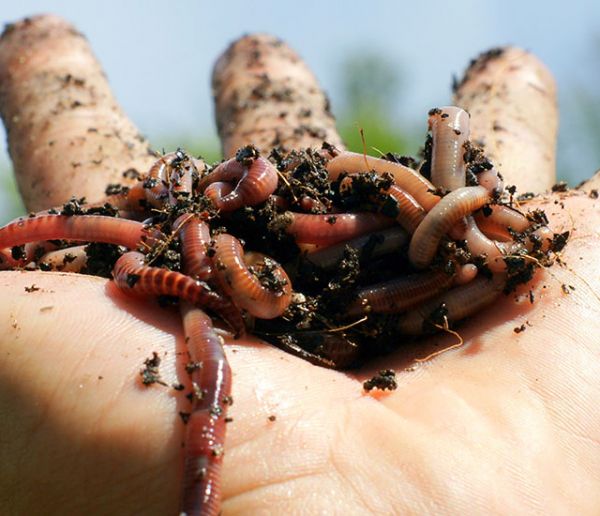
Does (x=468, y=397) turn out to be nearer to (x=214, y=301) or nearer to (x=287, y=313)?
(x=287, y=313)

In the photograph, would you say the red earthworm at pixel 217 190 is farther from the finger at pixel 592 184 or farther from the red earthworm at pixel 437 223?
the finger at pixel 592 184

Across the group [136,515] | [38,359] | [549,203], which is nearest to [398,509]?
[136,515]

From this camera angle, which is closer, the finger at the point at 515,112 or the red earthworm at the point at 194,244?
the red earthworm at the point at 194,244

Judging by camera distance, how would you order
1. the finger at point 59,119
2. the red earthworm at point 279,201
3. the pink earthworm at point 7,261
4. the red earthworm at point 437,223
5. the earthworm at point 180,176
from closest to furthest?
the red earthworm at point 437,223
the red earthworm at point 279,201
the earthworm at point 180,176
the pink earthworm at point 7,261
the finger at point 59,119

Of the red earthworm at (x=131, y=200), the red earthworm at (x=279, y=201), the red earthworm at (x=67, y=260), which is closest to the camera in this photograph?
the red earthworm at (x=279, y=201)

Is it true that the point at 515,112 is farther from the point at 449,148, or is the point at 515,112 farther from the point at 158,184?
the point at 158,184

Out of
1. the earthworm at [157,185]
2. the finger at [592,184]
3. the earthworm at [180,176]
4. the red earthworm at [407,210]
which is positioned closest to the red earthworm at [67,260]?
the earthworm at [157,185]

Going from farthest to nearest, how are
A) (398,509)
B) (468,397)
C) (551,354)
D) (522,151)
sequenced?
(522,151), (551,354), (468,397), (398,509)
